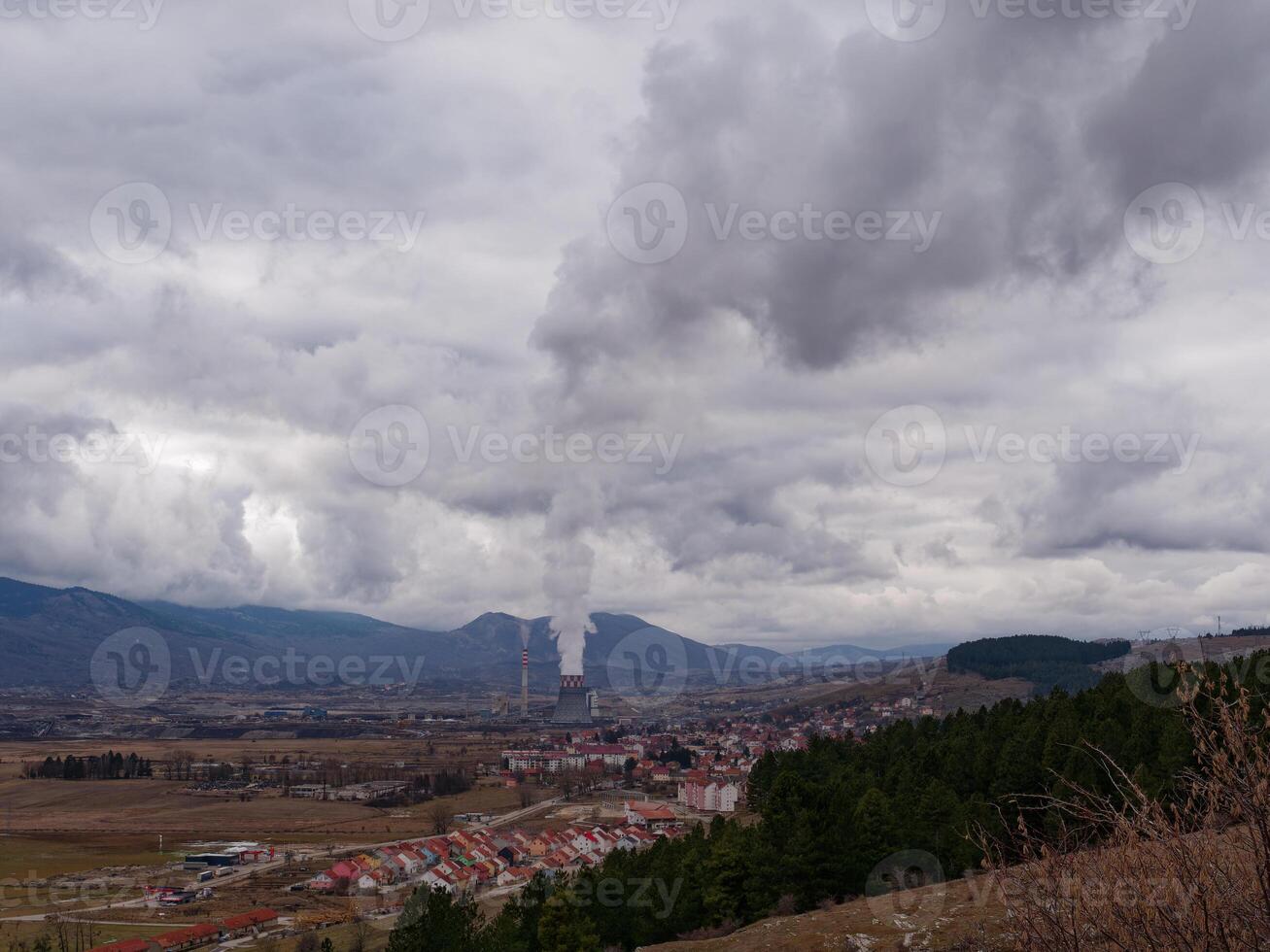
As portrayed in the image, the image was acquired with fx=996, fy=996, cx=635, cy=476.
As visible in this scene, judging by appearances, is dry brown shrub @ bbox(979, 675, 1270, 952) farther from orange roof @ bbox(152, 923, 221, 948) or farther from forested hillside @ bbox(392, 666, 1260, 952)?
orange roof @ bbox(152, 923, 221, 948)

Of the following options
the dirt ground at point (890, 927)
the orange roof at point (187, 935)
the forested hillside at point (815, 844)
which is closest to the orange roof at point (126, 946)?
the orange roof at point (187, 935)

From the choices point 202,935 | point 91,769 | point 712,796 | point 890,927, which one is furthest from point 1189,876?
point 91,769

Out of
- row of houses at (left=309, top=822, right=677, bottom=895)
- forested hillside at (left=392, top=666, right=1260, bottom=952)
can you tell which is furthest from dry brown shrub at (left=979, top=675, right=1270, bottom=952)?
row of houses at (left=309, top=822, right=677, bottom=895)

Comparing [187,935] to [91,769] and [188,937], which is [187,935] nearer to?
[188,937]

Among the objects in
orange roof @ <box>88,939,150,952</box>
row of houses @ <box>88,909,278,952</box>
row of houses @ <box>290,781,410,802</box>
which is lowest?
row of houses @ <box>290,781,410,802</box>

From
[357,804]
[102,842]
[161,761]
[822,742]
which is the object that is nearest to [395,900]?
[822,742]

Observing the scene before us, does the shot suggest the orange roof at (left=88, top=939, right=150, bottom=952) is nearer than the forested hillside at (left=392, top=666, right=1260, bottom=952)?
No
